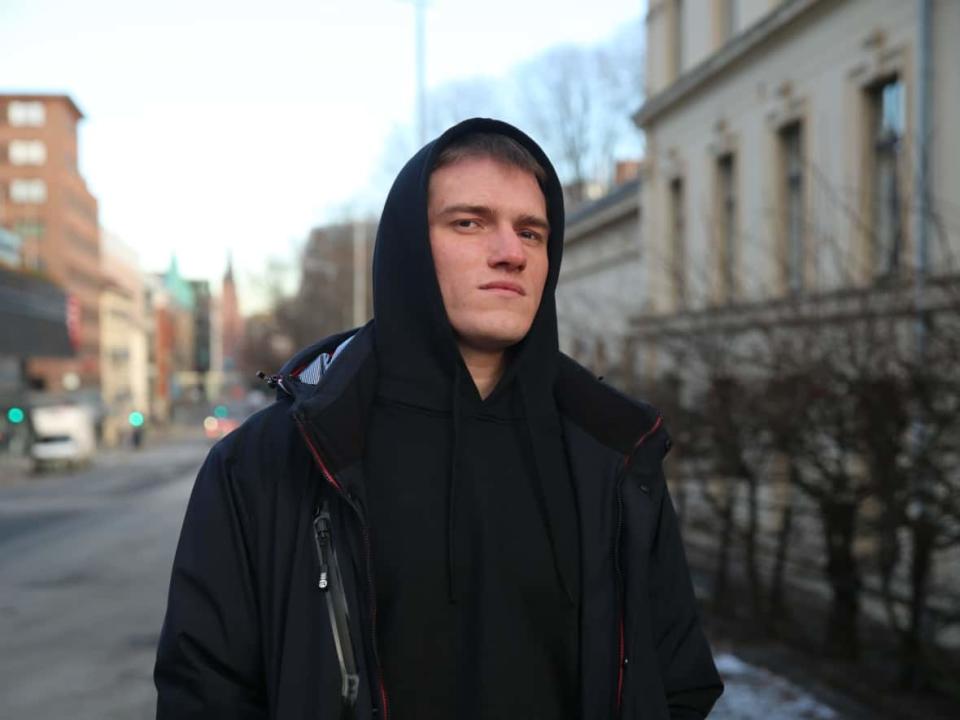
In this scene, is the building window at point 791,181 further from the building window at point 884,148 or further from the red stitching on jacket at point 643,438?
the red stitching on jacket at point 643,438

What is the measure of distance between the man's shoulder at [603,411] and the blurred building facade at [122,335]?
92.9 m

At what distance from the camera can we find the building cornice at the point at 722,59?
54.6 ft

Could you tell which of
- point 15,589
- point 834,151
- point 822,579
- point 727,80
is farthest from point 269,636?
point 727,80

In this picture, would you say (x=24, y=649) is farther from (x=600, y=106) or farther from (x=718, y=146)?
(x=600, y=106)

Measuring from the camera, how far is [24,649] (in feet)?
32.4

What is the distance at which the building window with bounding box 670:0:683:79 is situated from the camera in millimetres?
22812

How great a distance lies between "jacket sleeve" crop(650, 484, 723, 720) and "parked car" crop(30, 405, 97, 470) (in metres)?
47.8

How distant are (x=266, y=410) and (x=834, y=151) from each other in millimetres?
13864

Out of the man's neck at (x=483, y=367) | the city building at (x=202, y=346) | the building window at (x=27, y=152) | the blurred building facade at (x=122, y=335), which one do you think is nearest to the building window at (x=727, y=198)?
the man's neck at (x=483, y=367)

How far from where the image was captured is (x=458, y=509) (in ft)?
8.12

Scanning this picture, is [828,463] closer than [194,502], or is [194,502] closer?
[194,502]

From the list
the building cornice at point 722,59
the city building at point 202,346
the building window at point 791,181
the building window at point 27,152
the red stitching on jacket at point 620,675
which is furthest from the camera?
the city building at point 202,346

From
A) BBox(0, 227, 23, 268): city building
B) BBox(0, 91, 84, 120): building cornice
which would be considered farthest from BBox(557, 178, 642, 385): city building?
BBox(0, 91, 84, 120): building cornice

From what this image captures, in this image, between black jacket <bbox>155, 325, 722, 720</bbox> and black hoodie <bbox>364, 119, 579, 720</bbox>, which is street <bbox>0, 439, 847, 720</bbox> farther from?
black hoodie <bbox>364, 119, 579, 720</bbox>
